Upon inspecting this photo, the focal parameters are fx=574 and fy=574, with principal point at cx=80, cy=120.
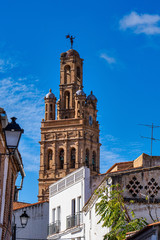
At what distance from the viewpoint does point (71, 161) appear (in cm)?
8650

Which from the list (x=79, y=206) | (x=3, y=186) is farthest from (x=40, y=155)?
(x=3, y=186)

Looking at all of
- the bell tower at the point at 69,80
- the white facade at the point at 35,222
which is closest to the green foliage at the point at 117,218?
the white facade at the point at 35,222

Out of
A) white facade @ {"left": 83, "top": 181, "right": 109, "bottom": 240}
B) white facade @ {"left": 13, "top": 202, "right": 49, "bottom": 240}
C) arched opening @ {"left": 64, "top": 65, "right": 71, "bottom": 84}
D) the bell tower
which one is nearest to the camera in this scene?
white facade @ {"left": 83, "top": 181, "right": 109, "bottom": 240}

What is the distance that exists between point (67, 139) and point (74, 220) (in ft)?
184

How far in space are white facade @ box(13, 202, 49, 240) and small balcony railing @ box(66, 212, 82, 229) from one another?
297 inches

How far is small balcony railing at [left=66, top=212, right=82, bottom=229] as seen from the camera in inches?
1182

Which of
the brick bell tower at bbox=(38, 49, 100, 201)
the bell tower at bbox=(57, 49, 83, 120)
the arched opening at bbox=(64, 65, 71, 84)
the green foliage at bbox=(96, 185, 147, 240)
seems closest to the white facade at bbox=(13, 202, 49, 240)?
the green foliage at bbox=(96, 185, 147, 240)

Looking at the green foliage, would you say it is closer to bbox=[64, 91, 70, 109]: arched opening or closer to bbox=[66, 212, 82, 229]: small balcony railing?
bbox=[66, 212, 82, 229]: small balcony railing

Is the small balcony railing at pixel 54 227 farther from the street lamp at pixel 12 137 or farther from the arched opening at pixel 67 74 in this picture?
the arched opening at pixel 67 74

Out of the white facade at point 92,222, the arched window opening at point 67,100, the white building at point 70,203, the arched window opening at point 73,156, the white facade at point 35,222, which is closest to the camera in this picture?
the white facade at point 92,222

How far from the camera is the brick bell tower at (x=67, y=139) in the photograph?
281ft

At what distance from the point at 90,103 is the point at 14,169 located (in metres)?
71.9

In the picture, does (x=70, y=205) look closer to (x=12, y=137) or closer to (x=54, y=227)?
(x=54, y=227)

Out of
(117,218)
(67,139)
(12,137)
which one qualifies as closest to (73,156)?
(67,139)
